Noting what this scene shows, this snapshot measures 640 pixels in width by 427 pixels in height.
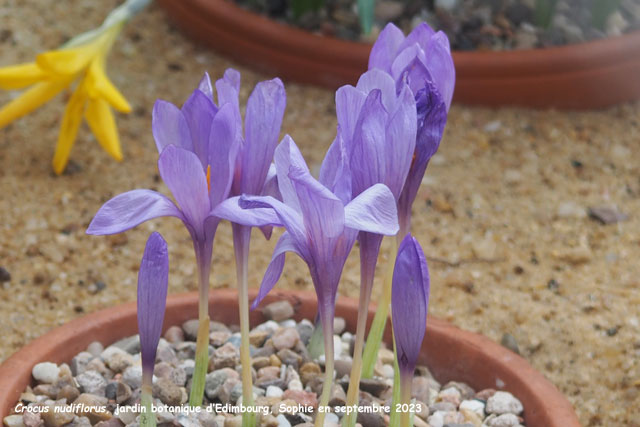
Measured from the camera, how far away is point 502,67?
2.36m

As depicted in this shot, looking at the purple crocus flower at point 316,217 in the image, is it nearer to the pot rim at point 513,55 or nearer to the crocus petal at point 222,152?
the crocus petal at point 222,152

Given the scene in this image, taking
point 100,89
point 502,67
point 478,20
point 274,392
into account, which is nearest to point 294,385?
point 274,392

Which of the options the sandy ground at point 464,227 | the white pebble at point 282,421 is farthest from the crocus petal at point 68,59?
the white pebble at point 282,421

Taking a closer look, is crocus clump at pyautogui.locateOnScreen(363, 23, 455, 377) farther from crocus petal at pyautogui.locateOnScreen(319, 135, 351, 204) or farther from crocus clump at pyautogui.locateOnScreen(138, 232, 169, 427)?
crocus clump at pyautogui.locateOnScreen(138, 232, 169, 427)

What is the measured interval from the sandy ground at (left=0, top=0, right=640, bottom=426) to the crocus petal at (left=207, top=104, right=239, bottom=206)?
0.78m

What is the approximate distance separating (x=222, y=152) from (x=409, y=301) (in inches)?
9.8

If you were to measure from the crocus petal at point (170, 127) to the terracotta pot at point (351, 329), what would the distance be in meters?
0.38

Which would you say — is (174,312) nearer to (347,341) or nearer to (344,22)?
(347,341)

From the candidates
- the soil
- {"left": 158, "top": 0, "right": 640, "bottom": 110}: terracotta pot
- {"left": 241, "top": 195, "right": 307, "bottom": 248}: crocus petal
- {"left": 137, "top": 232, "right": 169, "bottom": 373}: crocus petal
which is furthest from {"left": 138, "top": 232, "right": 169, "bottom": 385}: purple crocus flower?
the soil

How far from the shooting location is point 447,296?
181 cm

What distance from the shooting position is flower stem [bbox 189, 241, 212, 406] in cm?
102

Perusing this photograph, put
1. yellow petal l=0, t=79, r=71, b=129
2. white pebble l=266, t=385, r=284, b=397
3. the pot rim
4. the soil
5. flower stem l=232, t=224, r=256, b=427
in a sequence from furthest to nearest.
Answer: the soil, the pot rim, yellow petal l=0, t=79, r=71, b=129, white pebble l=266, t=385, r=284, b=397, flower stem l=232, t=224, r=256, b=427

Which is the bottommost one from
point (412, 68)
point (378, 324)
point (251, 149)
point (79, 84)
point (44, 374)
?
point (44, 374)

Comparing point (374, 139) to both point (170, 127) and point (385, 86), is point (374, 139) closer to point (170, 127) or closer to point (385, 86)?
point (385, 86)
